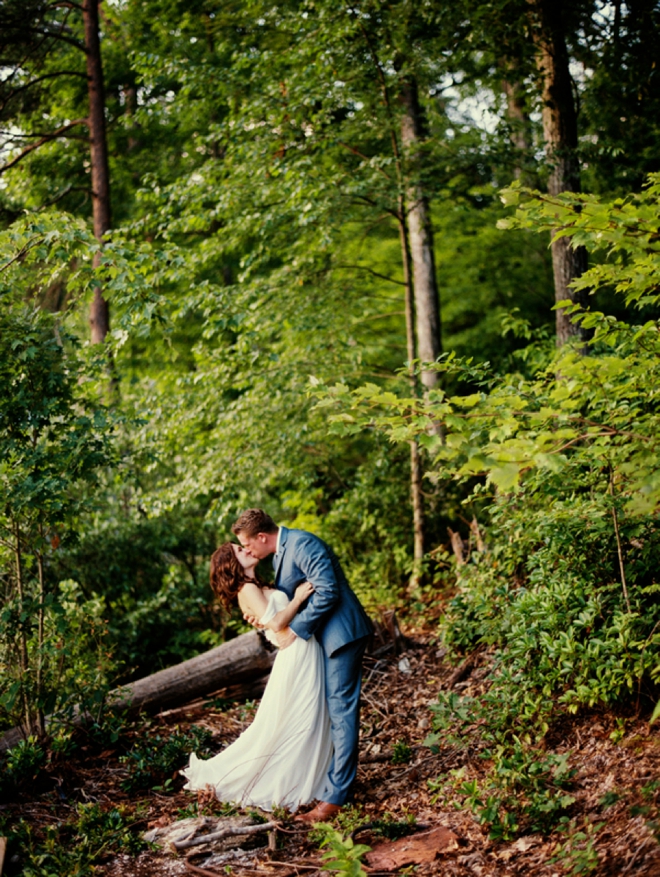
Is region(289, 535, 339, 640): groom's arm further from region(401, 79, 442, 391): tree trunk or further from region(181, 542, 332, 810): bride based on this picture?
region(401, 79, 442, 391): tree trunk

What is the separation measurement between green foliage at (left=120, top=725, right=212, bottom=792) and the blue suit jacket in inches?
61.6

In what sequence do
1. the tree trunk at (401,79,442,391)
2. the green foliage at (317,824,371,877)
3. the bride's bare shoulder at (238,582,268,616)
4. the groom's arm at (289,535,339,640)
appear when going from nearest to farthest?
the green foliage at (317,824,371,877), the groom's arm at (289,535,339,640), the bride's bare shoulder at (238,582,268,616), the tree trunk at (401,79,442,391)

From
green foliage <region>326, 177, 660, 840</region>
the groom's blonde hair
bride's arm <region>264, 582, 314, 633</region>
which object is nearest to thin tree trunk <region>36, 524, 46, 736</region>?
the groom's blonde hair

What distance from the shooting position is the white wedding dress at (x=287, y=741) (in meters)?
4.60

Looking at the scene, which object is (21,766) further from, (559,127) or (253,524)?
(559,127)

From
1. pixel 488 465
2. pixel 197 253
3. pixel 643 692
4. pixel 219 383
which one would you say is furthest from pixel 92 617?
pixel 488 465

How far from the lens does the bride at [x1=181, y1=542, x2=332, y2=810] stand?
4.61 meters

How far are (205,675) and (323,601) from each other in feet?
8.19

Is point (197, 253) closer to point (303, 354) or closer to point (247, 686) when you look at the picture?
point (303, 354)

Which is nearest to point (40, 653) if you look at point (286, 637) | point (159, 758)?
point (159, 758)

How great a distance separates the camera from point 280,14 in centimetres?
840

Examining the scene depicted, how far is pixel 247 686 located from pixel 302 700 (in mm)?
2219

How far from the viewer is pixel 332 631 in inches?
180

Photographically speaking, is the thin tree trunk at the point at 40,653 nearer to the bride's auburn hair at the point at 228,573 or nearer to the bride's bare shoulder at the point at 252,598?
the bride's auburn hair at the point at 228,573
